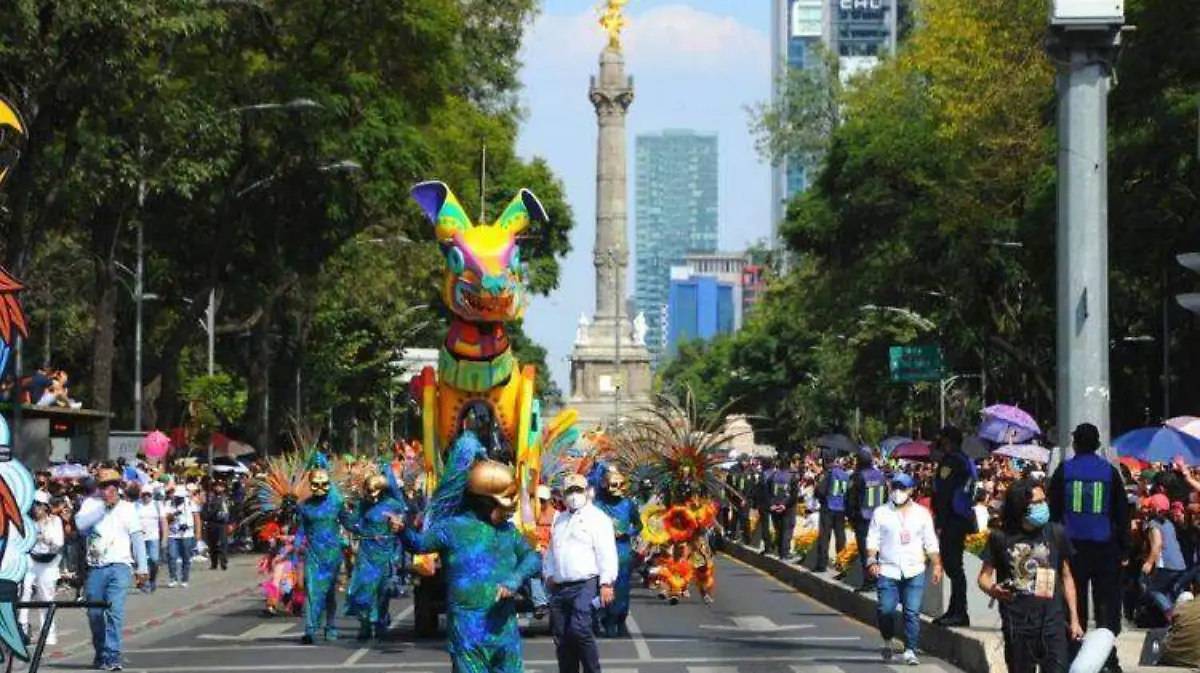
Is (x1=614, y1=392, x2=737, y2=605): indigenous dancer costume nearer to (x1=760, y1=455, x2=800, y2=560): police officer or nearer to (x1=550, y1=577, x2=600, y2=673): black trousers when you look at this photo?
(x1=760, y1=455, x2=800, y2=560): police officer

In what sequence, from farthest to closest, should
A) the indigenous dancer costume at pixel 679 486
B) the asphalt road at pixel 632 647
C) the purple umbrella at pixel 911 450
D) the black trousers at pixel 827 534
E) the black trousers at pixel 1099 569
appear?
the purple umbrella at pixel 911 450 < the black trousers at pixel 827 534 < the indigenous dancer costume at pixel 679 486 < the asphalt road at pixel 632 647 < the black trousers at pixel 1099 569

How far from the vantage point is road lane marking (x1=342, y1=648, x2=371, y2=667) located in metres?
22.5

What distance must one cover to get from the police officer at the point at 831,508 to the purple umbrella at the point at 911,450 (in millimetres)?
11206

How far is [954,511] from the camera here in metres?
22.2

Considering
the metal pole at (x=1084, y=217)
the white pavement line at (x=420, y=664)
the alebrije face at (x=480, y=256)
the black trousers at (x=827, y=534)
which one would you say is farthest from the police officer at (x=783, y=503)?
the metal pole at (x=1084, y=217)

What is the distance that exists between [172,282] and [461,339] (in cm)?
2704

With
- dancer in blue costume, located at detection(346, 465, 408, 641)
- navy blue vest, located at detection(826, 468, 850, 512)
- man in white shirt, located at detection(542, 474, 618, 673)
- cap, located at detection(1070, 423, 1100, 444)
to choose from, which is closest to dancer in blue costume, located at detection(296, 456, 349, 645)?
dancer in blue costume, located at detection(346, 465, 408, 641)

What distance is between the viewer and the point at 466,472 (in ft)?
49.1

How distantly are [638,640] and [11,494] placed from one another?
31.3 feet

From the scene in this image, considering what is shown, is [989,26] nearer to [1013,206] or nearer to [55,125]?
[1013,206]

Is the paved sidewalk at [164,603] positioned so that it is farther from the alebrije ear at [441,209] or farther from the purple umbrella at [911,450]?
the purple umbrella at [911,450]

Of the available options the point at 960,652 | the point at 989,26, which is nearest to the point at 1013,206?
the point at 989,26

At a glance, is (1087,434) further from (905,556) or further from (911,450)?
(911,450)

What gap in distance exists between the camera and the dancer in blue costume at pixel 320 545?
25.3 meters
